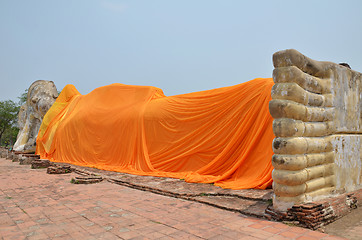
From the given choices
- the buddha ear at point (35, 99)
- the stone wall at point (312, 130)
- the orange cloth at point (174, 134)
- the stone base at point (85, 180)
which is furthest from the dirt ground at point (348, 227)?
→ the buddha ear at point (35, 99)

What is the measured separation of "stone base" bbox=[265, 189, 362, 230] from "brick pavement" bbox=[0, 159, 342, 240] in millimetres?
149

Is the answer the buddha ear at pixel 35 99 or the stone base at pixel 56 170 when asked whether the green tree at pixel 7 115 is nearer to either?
the buddha ear at pixel 35 99

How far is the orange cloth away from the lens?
6332 millimetres

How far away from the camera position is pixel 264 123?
6121 millimetres

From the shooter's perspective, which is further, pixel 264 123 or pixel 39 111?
pixel 39 111

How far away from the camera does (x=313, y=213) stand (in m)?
3.39

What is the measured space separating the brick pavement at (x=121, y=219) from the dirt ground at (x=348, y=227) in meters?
0.29

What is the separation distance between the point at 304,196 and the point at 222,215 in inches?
45.6

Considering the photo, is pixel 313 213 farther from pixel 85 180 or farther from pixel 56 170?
pixel 56 170

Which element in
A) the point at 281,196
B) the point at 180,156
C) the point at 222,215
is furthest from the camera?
the point at 180,156

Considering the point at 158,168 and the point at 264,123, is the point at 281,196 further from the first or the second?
the point at 158,168

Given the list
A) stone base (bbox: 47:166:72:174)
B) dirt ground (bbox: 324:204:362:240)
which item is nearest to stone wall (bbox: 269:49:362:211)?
dirt ground (bbox: 324:204:362:240)

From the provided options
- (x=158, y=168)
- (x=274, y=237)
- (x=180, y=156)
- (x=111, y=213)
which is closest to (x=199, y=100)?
(x=180, y=156)

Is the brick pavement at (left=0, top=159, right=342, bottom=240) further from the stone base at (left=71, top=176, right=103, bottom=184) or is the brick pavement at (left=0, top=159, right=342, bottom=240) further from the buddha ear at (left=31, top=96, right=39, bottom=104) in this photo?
A: the buddha ear at (left=31, top=96, right=39, bottom=104)
